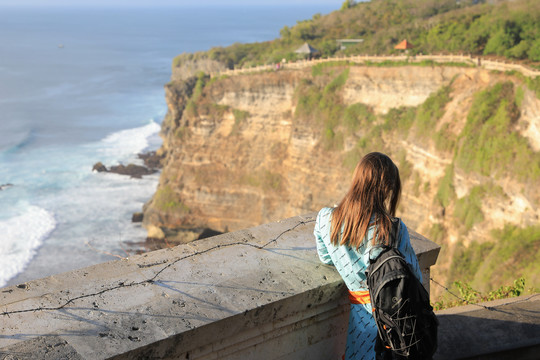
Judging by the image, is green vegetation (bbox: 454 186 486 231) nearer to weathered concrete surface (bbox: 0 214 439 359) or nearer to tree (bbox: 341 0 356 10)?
weathered concrete surface (bbox: 0 214 439 359)

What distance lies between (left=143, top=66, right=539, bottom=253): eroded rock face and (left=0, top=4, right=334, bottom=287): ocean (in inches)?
192

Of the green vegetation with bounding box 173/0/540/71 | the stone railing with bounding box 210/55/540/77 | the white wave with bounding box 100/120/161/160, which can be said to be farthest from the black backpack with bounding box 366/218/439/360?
the white wave with bounding box 100/120/161/160

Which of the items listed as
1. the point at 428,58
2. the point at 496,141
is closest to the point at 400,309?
the point at 496,141

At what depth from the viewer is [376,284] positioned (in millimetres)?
2666

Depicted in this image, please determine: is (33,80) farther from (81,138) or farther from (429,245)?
(429,245)

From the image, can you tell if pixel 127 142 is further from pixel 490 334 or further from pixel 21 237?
pixel 490 334

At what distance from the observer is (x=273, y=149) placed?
32969mm

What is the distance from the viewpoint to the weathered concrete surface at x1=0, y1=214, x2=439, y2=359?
2.60 meters

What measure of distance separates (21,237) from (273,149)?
643 inches

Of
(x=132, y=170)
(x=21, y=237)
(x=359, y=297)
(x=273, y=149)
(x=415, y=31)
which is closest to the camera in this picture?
(x=359, y=297)

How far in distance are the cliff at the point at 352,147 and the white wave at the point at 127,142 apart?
41.5 feet

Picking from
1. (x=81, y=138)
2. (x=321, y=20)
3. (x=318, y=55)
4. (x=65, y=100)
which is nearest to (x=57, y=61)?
(x=65, y=100)

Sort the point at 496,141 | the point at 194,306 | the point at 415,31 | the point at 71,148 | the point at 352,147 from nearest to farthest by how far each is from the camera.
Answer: the point at 194,306, the point at 496,141, the point at 352,147, the point at 415,31, the point at 71,148

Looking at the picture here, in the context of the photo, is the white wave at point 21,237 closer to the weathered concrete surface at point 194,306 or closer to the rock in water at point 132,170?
the rock in water at point 132,170
